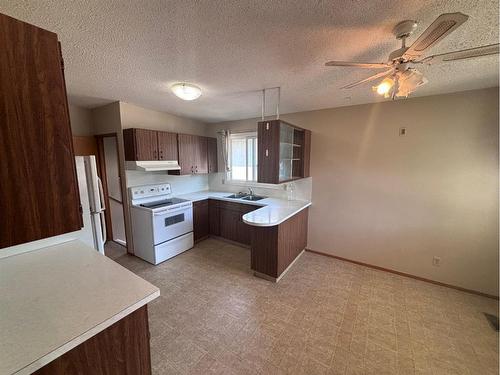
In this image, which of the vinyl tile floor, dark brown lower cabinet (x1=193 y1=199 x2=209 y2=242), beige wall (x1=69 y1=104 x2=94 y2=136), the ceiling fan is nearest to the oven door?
dark brown lower cabinet (x1=193 y1=199 x2=209 y2=242)

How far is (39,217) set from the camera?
885 mm

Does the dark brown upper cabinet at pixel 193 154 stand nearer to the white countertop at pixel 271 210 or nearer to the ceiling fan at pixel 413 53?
the white countertop at pixel 271 210

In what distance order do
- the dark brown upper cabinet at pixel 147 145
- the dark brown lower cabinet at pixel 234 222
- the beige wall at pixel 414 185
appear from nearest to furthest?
the beige wall at pixel 414 185, the dark brown upper cabinet at pixel 147 145, the dark brown lower cabinet at pixel 234 222

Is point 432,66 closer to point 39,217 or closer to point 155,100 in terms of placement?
point 39,217

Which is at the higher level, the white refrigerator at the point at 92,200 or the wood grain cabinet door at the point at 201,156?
the wood grain cabinet door at the point at 201,156

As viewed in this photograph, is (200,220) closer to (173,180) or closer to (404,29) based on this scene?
(173,180)

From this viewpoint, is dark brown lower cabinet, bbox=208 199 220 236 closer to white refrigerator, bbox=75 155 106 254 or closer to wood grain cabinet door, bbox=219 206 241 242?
wood grain cabinet door, bbox=219 206 241 242

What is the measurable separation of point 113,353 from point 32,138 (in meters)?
1.04

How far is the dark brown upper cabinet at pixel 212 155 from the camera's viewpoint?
4.24 meters

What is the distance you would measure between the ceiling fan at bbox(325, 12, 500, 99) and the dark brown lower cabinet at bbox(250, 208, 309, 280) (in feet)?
6.00

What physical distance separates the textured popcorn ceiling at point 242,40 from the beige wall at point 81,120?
44.2 inches

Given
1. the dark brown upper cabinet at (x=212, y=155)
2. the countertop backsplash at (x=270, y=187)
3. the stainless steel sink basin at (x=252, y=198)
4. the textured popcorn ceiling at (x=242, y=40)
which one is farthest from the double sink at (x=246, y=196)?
the textured popcorn ceiling at (x=242, y=40)

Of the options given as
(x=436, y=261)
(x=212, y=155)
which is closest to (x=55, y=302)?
(x=212, y=155)

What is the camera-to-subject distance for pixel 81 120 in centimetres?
333
